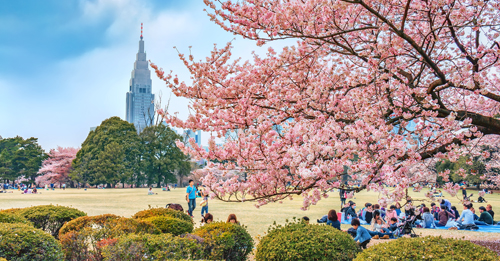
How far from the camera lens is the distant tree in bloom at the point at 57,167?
5578 cm

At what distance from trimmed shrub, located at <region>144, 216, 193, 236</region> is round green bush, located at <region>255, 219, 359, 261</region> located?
2.31 metres

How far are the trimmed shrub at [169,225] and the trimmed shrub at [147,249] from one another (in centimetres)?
218

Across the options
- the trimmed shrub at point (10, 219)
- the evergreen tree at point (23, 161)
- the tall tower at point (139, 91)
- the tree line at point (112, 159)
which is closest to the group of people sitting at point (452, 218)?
the trimmed shrub at point (10, 219)

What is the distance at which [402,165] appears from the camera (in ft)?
16.1

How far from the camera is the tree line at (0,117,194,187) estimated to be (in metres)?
50.2

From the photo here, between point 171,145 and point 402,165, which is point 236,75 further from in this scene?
point 171,145

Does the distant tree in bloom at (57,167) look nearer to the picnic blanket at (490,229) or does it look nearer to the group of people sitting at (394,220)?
the group of people sitting at (394,220)

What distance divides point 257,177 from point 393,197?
2.19 m

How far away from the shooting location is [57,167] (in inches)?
2263

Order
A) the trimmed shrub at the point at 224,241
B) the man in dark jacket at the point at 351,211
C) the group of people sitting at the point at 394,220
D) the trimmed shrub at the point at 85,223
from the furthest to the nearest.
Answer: the man in dark jacket at the point at 351,211, the group of people sitting at the point at 394,220, the trimmed shrub at the point at 85,223, the trimmed shrub at the point at 224,241

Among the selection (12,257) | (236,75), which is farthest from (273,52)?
(12,257)

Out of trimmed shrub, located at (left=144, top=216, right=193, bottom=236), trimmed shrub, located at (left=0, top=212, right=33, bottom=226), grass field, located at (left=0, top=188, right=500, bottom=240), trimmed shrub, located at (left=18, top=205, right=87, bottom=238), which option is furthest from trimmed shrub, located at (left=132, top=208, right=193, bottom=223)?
trimmed shrub, located at (left=0, top=212, right=33, bottom=226)

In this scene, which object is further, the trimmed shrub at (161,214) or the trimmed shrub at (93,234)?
the trimmed shrub at (161,214)

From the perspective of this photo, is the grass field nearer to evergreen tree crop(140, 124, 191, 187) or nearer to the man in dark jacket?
the man in dark jacket
